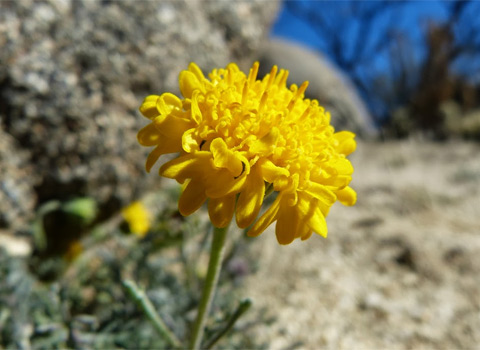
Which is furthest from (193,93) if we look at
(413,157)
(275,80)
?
(413,157)

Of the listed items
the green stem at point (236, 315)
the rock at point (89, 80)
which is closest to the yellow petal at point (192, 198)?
the green stem at point (236, 315)

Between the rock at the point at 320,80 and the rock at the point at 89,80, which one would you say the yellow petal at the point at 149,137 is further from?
the rock at the point at 320,80

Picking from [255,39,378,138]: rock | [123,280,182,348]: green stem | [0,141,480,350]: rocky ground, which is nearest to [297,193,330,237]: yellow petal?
[123,280,182,348]: green stem

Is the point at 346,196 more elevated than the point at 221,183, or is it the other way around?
the point at 346,196

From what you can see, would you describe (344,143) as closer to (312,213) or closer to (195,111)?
(312,213)

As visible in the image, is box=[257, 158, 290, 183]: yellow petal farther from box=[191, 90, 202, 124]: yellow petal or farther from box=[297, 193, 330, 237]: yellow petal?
box=[191, 90, 202, 124]: yellow petal

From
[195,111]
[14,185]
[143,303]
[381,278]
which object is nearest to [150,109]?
[195,111]

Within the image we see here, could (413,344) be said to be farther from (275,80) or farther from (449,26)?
(449,26)
